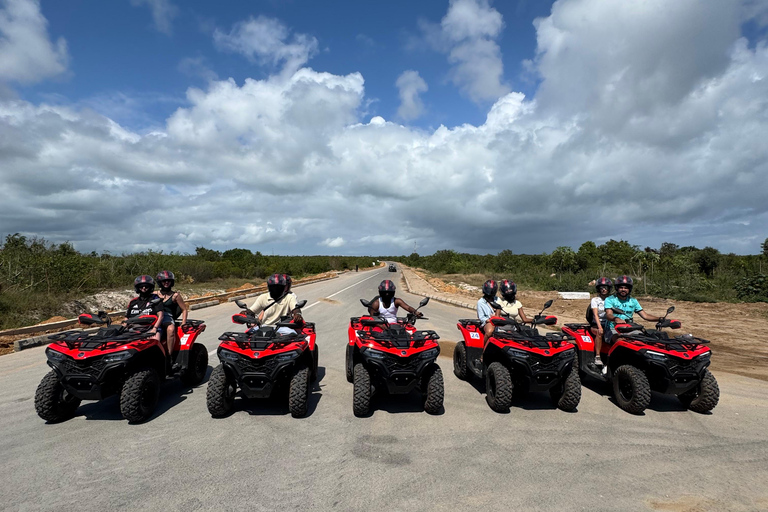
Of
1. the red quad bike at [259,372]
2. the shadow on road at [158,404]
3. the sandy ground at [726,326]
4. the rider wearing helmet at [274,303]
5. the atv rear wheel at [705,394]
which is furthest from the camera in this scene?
the sandy ground at [726,326]

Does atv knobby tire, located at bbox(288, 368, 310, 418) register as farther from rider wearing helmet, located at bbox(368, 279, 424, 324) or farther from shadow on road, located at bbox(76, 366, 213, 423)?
rider wearing helmet, located at bbox(368, 279, 424, 324)

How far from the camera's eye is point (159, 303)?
20.3 feet

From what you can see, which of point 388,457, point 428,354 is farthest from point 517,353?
point 388,457

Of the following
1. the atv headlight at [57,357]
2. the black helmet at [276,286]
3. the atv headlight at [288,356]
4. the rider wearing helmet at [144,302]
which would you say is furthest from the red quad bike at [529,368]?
the atv headlight at [57,357]

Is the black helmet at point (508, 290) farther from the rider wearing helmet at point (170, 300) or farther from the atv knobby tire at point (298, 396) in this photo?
the rider wearing helmet at point (170, 300)

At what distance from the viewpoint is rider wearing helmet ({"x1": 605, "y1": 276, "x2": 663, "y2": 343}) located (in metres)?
6.33

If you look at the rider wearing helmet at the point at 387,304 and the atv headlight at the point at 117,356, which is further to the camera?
the rider wearing helmet at the point at 387,304

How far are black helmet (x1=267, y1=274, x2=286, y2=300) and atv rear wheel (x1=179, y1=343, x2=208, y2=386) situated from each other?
1.46 m

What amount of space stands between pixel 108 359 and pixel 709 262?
46.7 meters

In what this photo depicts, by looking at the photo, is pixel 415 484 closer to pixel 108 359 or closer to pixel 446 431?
pixel 446 431

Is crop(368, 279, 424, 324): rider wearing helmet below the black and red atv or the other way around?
the other way around

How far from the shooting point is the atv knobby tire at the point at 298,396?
16.1ft

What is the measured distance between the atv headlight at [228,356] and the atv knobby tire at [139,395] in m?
0.91

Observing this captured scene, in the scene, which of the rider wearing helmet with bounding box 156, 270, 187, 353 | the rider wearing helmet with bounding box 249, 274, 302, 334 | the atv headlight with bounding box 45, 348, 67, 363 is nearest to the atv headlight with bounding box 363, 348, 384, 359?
the rider wearing helmet with bounding box 249, 274, 302, 334
